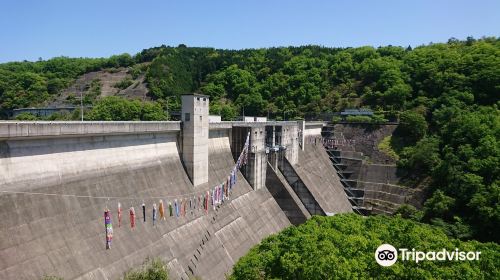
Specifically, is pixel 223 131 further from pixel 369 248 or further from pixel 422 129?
pixel 422 129

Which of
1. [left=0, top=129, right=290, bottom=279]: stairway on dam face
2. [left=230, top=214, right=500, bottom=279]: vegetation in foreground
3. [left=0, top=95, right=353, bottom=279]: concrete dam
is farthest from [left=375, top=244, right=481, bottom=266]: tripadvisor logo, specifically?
[left=0, top=129, right=290, bottom=279]: stairway on dam face

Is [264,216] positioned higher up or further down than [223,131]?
further down

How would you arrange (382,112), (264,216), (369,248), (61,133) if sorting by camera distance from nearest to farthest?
(61,133) < (369,248) < (264,216) < (382,112)

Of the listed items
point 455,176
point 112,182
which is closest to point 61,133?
point 112,182

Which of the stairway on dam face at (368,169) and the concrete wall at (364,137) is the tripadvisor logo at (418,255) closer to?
the stairway on dam face at (368,169)

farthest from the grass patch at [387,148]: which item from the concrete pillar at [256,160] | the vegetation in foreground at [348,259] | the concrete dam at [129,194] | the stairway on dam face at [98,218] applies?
the vegetation in foreground at [348,259]

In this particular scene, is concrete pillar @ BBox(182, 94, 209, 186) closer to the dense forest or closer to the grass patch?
the dense forest

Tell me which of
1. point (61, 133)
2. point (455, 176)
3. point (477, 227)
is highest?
point (61, 133)
